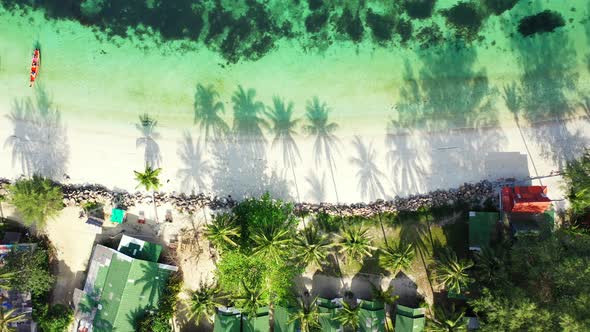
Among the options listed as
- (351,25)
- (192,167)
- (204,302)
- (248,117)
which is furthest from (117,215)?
(351,25)

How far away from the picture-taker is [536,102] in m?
25.7

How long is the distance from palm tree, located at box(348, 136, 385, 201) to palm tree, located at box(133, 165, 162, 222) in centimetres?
1165

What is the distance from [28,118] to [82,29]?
21.3 ft

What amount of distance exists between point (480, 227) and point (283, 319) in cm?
1249

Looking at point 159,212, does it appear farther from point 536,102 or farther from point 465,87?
point 536,102

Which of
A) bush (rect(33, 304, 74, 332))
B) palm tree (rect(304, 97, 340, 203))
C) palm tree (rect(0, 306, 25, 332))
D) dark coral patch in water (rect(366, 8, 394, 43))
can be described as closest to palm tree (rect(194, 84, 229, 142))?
palm tree (rect(304, 97, 340, 203))

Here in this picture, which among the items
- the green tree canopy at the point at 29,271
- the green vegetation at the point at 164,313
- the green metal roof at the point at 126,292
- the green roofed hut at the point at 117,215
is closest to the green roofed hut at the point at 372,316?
the green vegetation at the point at 164,313

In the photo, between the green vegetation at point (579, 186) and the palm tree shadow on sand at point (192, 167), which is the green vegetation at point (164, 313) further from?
the green vegetation at point (579, 186)

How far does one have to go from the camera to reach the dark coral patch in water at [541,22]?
26078mm

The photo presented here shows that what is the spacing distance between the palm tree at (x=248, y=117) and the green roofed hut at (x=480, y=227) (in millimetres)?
13212

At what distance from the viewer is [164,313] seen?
2381cm

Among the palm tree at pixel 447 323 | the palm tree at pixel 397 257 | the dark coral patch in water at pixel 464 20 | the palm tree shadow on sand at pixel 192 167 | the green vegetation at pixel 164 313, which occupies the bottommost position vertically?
the green vegetation at pixel 164 313

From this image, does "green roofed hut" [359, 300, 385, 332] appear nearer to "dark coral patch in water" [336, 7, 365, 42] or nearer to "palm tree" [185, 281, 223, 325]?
"palm tree" [185, 281, 223, 325]

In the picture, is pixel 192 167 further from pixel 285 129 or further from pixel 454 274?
pixel 454 274
